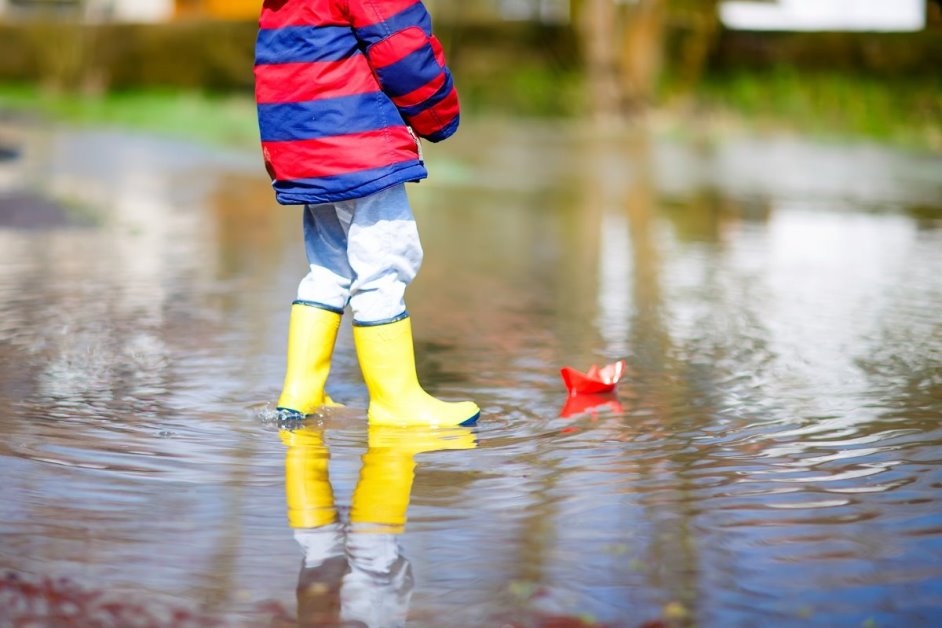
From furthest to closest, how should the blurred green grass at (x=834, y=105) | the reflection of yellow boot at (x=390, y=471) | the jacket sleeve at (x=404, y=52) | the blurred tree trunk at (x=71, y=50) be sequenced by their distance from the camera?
the blurred tree trunk at (x=71, y=50), the blurred green grass at (x=834, y=105), the jacket sleeve at (x=404, y=52), the reflection of yellow boot at (x=390, y=471)

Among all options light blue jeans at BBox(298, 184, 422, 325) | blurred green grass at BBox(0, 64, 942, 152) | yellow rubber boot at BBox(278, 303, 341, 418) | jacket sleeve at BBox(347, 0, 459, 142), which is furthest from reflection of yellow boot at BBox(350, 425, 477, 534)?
blurred green grass at BBox(0, 64, 942, 152)

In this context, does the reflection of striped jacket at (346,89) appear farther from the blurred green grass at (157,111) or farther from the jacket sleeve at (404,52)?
the blurred green grass at (157,111)

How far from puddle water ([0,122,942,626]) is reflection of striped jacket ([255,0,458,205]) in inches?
26.7

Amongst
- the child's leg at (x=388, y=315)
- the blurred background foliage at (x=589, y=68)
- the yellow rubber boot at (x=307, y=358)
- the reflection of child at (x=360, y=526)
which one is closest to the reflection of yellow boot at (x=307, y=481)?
the reflection of child at (x=360, y=526)

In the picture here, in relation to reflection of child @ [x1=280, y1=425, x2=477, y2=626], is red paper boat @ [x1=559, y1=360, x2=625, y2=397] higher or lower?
lower

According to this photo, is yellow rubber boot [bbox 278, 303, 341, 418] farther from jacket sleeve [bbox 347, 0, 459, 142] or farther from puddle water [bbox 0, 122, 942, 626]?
jacket sleeve [bbox 347, 0, 459, 142]

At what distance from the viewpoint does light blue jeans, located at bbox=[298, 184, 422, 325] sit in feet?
13.6

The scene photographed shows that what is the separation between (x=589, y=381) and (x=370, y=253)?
2.80ft

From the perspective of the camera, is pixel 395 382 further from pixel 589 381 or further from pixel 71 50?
pixel 71 50

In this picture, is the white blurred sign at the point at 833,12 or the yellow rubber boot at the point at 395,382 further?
the white blurred sign at the point at 833,12

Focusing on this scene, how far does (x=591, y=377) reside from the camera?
4.71m

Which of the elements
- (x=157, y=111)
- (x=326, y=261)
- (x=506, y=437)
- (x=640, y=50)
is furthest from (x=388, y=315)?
(x=157, y=111)

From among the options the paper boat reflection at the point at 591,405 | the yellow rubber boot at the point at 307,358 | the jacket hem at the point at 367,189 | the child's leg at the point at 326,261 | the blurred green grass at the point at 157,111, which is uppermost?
the jacket hem at the point at 367,189

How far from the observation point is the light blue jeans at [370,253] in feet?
13.6
